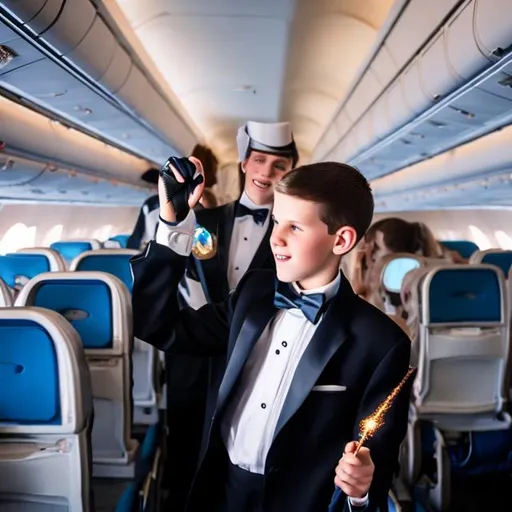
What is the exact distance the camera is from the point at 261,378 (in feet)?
5.00

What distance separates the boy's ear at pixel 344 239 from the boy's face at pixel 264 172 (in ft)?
2.80

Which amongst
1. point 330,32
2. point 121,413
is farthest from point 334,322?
point 330,32

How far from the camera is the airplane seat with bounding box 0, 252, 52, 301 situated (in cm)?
428

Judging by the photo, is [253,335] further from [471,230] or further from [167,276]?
[471,230]

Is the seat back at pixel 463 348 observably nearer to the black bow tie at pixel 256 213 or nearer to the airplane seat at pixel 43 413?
the black bow tie at pixel 256 213

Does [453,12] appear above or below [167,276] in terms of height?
above

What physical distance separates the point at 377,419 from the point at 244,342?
0.42 metres

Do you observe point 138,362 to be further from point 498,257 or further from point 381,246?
point 498,257

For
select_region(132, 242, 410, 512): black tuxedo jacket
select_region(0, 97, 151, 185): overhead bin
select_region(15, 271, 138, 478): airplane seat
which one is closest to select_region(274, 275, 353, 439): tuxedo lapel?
select_region(132, 242, 410, 512): black tuxedo jacket

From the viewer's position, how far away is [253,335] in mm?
1505

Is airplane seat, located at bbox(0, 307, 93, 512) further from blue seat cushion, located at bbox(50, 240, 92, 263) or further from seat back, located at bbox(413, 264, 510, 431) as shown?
blue seat cushion, located at bbox(50, 240, 92, 263)

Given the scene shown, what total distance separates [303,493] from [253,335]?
44 cm

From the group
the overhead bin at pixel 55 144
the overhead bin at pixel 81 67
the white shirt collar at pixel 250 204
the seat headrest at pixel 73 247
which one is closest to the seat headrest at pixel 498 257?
the overhead bin at pixel 81 67

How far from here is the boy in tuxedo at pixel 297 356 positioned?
1.37 metres
